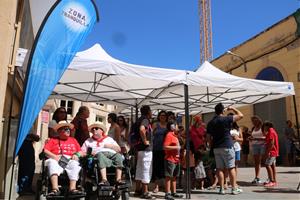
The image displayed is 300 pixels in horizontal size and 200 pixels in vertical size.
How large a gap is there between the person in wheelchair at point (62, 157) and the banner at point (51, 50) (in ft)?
3.67

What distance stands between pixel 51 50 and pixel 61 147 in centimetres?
188

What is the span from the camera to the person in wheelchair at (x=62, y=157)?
5.39 m

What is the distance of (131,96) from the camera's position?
39.7 ft

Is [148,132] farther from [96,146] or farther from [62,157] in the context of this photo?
[62,157]

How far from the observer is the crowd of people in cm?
585

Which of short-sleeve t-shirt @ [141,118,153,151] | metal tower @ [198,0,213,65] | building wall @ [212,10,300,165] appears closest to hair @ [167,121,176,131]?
short-sleeve t-shirt @ [141,118,153,151]

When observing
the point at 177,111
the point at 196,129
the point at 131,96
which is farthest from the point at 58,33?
the point at 177,111

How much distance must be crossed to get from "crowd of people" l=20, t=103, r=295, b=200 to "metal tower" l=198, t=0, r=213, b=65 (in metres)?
50.9

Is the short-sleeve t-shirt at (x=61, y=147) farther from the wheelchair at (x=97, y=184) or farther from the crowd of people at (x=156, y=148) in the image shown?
the wheelchair at (x=97, y=184)

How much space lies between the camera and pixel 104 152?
19.5 feet

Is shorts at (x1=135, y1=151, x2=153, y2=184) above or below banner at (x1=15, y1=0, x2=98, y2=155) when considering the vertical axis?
below

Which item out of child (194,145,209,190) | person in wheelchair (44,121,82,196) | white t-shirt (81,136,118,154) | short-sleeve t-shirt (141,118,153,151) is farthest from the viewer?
child (194,145,209,190)

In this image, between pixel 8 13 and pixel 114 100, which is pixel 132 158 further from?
pixel 8 13

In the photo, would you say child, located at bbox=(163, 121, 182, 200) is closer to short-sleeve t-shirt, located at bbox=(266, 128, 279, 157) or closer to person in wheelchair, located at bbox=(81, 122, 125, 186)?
person in wheelchair, located at bbox=(81, 122, 125, 186)
